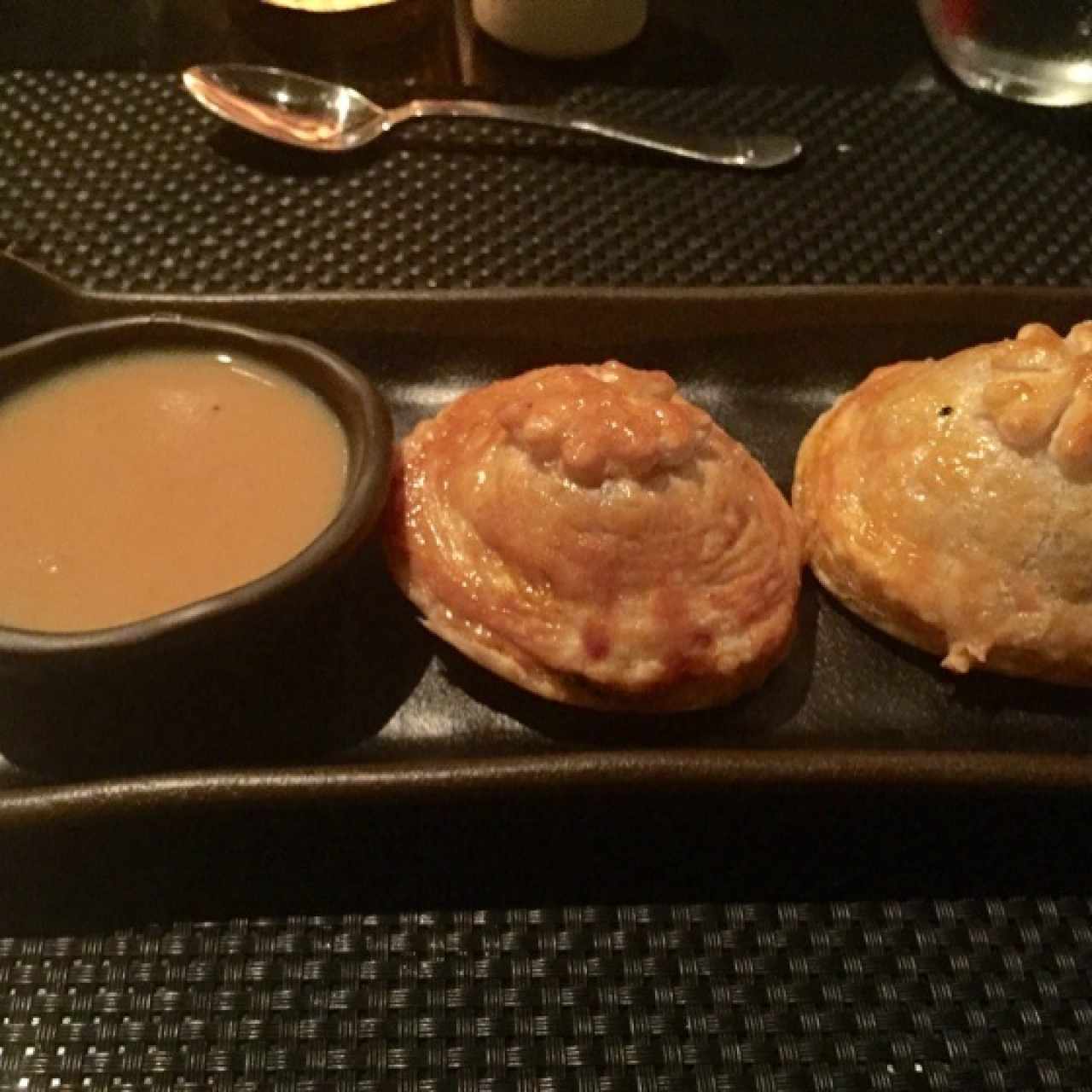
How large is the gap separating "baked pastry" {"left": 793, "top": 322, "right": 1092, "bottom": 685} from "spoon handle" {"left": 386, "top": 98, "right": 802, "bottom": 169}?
39.1 inches

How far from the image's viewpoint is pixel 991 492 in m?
1.54

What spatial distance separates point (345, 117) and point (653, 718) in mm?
1624

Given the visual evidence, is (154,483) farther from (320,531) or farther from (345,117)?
(345,117)

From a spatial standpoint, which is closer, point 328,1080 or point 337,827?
point 328,1080

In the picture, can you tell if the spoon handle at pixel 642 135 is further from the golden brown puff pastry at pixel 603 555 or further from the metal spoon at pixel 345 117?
the golden brown puff pastry at pixel 603 555

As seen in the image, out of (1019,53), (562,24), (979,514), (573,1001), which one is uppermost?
(562,24)

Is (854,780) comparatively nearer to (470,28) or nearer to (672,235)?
(672,235)

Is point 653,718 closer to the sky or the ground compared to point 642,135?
closer to the ground

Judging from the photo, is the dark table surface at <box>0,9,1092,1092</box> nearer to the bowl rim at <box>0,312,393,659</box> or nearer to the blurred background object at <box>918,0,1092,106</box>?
the bowl rim at <box>0,312,393,659</box>

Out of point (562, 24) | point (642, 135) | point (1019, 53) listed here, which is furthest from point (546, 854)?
point (1019, 53)

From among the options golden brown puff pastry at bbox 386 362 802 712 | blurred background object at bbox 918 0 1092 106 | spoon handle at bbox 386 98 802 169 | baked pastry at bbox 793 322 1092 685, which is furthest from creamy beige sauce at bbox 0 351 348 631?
blurred background object at bbox 918 0 1092 106

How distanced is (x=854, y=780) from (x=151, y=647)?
0.80m

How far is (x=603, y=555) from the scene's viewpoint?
4.91 ft

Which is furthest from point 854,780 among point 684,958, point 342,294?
point 342,294
